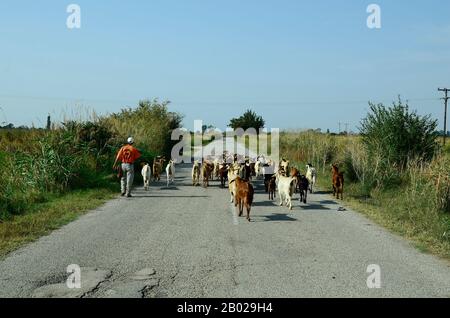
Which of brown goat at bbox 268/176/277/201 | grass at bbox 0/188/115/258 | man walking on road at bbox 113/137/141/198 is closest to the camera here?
grass at bbox 0/188/115/258

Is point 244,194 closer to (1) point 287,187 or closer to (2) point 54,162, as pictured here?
(1) point 287,187

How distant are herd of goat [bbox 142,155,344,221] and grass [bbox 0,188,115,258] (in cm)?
338

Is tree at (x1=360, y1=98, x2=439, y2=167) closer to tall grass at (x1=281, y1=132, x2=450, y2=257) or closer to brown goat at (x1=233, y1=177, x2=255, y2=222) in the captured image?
tall grass at (x1=281, y1=132, x2=450, y2=257)

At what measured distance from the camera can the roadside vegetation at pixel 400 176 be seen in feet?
38.6

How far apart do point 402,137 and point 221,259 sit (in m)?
16.0

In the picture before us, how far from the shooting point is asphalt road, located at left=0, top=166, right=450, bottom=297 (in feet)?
22.2

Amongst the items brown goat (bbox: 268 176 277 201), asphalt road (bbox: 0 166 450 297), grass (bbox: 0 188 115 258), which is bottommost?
asphalt road (bbox: 0 166 450 297)

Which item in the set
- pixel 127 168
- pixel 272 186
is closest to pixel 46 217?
pixel 127 168

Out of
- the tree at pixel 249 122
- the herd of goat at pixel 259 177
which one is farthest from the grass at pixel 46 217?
the tree at pixel 249 122

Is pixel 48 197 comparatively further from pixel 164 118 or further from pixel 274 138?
pixel 274 138

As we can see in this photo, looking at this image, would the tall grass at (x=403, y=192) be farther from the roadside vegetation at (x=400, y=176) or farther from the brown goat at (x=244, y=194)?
the brown goat at (x=244, y=194)

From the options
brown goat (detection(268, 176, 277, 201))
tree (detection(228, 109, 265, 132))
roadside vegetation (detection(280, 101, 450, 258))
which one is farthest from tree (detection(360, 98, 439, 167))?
tree (detection(228, 109, 265, 132))

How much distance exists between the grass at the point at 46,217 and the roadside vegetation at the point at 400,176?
7.37 meters

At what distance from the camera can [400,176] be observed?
1988 cm
